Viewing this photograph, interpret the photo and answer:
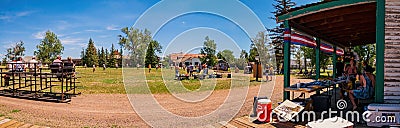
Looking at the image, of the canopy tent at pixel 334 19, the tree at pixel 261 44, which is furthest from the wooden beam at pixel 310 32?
the tree at pixel 261 44

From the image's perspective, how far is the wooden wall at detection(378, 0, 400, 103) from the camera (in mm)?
→ 4645

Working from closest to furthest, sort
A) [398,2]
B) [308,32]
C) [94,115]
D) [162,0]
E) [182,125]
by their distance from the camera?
1. [398,2]
2. [162,0]
3. [182,125]
4. [94,115]
5. [308,32]

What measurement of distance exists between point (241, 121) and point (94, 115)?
4.04m

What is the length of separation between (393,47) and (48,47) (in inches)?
2707

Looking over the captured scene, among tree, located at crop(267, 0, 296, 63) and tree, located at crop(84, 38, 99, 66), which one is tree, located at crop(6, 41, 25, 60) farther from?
tree, located at crop(267, 0, 296, 63)

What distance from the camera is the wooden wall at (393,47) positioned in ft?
15.2

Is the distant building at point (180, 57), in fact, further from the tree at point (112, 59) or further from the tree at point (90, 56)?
the tree at point (90, 56)

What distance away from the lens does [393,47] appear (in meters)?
4.67

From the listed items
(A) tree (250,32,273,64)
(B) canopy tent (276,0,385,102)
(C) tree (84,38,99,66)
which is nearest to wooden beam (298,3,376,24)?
(B) canopy tent (276,0,385,102)

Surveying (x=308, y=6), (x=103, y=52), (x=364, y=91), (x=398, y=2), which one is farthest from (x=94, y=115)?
(x=103, y=52)

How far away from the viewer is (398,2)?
183 inches

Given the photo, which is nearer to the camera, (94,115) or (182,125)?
(182,125)

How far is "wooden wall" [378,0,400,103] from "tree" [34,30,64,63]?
66.6 meters

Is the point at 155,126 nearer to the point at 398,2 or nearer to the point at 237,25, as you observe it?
the point at 237,25
